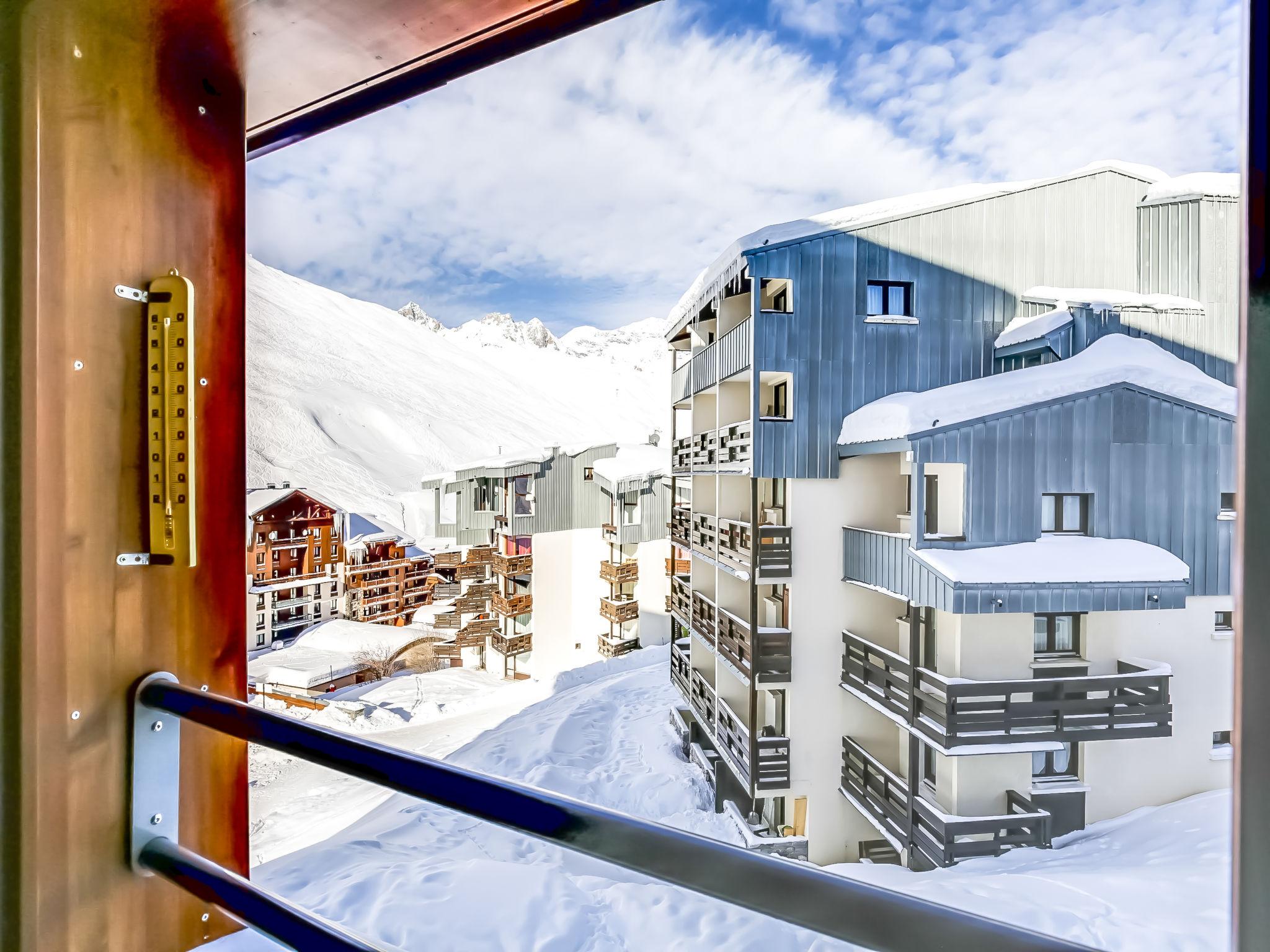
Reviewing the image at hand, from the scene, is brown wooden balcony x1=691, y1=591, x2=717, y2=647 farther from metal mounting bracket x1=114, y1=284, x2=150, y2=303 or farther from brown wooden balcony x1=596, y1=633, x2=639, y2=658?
metal mounting bracket x1=114, y1=284, x2=150, y2=303

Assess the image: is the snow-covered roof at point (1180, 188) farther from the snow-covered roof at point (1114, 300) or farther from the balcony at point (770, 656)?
the balcony at point (770, 656)

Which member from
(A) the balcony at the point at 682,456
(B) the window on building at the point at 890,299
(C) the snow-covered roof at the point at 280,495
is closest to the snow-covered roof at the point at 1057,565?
(B) the window on building at the point at 890,299

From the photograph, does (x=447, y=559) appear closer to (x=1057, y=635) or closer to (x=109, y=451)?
(x=1057, y=635)

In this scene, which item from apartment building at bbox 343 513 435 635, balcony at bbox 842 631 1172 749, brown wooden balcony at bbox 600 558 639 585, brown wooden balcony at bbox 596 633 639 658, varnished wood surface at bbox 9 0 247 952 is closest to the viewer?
varnished wood surface at bbox 9 0 247 952

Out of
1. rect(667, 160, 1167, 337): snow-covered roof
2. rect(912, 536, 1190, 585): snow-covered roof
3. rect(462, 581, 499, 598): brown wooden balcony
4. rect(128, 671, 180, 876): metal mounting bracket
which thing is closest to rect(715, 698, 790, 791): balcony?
rect(912, 536, 1190, 585): snow-covered roof

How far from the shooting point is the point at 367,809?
348cm

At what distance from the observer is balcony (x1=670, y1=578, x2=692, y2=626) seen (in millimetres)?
6062

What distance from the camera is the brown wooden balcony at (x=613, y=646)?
8734 mm

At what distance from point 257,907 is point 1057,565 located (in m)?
3.35

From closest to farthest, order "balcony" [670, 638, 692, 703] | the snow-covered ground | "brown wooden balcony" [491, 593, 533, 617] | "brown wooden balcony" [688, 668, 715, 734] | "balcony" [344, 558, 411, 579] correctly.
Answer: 1. the snow-covered ground
2. "brown wooden balcony" [688, 668, 715, 734]
3. "balcony" [670, 638, 692, 703]
4. "balcony" [344, 558, 411, 579]
5. "brown wooden balcony" [491, 593, 533, 617]

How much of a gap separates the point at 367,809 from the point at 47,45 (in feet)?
12.1

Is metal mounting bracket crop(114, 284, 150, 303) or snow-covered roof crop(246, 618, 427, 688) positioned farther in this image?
snow-covered roof crop(246, 618, 427, 688)

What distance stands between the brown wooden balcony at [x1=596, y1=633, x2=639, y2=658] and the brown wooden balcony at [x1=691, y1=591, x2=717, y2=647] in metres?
3.40

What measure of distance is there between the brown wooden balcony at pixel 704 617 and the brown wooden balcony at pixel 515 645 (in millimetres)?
3862
